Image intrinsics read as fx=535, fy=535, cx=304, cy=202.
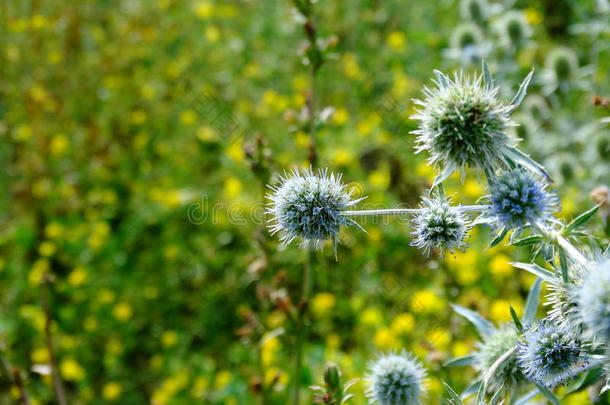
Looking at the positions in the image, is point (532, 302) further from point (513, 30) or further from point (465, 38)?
point (513, 30)

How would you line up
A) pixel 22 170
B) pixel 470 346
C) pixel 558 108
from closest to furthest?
pixel 470 346, pixel 558 108, pixel 22 170

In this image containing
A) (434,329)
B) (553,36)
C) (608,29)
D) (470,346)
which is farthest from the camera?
(553,36)

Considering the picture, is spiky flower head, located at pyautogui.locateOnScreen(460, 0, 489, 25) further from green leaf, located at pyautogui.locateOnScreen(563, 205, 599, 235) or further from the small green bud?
the small green bud

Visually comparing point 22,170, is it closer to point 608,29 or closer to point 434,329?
point 434,329

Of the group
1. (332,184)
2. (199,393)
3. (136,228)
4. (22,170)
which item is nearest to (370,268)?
(199,393)

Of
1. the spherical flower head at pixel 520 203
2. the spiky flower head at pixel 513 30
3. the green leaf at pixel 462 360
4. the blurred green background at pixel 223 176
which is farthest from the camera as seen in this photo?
the spiky flower head at pixel 513 30

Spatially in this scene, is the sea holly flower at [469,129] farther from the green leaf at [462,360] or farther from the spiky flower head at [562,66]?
the spiky flower head at [562,66]

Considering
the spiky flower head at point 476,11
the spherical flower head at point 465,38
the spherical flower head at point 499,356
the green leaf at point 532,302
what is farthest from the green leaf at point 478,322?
the spiky flower head at point 476,11
